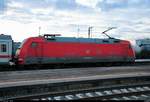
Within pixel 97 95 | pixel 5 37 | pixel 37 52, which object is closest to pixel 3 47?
pixel 5 37

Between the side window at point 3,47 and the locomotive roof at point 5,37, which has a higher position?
the locomotive roof at point 5,37

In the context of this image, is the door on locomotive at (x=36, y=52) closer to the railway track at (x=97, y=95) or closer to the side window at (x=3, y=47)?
the side window at (x=3, y=47)

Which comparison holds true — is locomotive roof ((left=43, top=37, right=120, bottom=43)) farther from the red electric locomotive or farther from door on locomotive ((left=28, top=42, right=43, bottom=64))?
door on locomotive ((left=28, top=42, right=43, bottom=64))

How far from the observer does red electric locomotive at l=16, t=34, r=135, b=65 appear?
104ft

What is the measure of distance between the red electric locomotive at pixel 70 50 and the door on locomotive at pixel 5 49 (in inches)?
36.3

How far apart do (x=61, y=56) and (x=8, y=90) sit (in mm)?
18784

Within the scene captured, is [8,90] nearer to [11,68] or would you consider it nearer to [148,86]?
[148,86]

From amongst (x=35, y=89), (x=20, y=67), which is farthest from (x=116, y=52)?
(x=35, y=89)

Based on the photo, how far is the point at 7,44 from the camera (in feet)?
102

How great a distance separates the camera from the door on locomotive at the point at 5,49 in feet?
101

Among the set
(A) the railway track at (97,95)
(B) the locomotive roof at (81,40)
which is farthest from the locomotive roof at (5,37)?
(A) the railway track at (97,95)

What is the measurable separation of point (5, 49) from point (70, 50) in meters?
6.45

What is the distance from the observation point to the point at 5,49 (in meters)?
30.9

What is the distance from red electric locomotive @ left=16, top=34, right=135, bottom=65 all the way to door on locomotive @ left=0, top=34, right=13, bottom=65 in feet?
3.03
